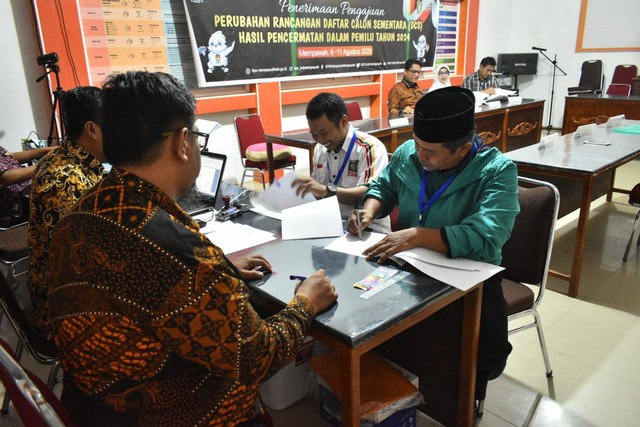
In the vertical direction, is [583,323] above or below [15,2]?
below

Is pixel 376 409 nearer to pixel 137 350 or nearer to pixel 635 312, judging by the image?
pixel 137 350

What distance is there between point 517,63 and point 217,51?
6.13 m

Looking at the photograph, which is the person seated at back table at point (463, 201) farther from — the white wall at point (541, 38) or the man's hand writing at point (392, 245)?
the white wall at point (541, 38)

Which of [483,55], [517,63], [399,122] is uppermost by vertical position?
[483,55]

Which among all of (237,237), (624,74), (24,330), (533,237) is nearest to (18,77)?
(24,330)

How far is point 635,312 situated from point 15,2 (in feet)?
15.3

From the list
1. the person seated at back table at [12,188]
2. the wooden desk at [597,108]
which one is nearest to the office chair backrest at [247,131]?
the person seated at back table at [12,188]

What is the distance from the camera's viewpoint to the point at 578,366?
6.57 feet

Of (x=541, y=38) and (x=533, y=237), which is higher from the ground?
(x=541, y=38)

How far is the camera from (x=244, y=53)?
4.88 m

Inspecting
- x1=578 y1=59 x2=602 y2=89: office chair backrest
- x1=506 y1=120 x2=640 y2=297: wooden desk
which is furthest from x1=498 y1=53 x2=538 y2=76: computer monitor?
x1=506 y1=120 x2=640 y2=297: wooden desk

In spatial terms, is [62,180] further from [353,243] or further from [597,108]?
[597,108]

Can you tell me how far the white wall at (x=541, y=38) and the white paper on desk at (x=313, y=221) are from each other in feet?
24.7

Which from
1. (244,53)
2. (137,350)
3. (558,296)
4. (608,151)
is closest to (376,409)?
(137,350)
